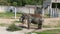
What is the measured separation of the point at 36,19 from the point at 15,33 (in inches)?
113

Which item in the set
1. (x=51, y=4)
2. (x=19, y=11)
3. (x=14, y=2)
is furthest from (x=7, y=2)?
(x=51, y=4)

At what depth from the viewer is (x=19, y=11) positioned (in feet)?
136

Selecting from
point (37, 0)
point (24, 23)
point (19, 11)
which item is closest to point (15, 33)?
point (24, 23)

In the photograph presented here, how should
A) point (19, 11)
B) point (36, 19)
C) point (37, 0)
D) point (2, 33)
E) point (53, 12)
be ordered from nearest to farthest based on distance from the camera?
point (2, 33)
point (36, 19)
point (53, 12)
point (19, 11)
point (37, 0)

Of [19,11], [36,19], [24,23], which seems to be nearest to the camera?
[36,19]

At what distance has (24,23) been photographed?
20.1 metres

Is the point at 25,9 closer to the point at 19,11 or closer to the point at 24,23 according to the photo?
the point at 19,11

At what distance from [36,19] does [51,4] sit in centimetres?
2172

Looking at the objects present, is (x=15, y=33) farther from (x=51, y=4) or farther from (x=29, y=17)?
(x=51, y=4)

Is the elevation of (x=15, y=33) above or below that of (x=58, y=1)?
below

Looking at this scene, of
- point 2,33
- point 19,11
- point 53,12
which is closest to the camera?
point 2,33

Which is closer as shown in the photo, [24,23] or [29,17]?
[29,17]

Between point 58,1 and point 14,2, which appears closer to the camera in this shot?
point 58,1

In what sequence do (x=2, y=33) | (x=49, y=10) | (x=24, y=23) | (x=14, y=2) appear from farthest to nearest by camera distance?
(x=14, y=2), (x=49, y=10), (x=24, y=23), (x=2, y=33)
